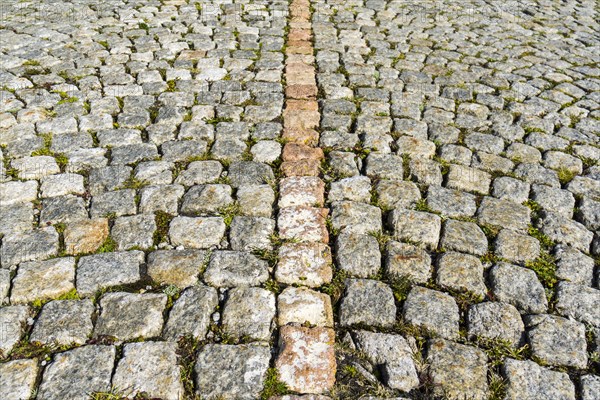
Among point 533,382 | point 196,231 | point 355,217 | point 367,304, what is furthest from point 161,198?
point 533,382

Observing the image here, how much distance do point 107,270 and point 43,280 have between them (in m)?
0.33

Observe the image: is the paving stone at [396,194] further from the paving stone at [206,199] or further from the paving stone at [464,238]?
the paving stone at [206,199]

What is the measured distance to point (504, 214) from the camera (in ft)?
11.4

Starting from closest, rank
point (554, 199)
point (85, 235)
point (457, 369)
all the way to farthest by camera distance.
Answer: point (457, 369)
point (85, 235)
point (554, 199)

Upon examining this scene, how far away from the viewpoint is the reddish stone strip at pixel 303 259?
8.03 ft

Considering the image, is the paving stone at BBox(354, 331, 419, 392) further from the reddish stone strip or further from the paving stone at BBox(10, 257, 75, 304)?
the paving stone at BBox(10, 257, 75, 304)

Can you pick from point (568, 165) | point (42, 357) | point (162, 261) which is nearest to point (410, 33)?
point (568, 165)

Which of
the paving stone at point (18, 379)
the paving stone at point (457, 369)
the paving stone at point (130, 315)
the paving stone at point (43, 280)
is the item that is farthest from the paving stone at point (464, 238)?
the paving stone at point (18, 379)

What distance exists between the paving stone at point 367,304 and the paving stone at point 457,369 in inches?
10.6

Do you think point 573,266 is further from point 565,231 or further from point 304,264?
point 304,264

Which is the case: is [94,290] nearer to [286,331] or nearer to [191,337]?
[191,337]

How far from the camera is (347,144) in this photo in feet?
13.6

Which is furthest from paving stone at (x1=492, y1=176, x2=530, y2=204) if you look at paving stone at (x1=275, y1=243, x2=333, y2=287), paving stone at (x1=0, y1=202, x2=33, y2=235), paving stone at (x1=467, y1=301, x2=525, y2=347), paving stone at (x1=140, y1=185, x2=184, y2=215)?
paving stone at (x1=0, y1=202, x2=33, y2=235)

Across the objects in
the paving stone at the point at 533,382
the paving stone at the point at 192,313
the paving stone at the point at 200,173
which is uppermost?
the paving stone at the point at 200,173
